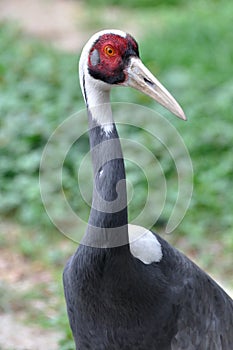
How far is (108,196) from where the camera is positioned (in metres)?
3.64

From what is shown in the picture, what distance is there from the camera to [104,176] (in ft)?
12.0

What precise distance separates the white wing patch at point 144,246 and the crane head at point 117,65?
1.78ft

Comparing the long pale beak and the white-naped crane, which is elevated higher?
the long pale beak

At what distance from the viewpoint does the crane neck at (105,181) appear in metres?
3.65

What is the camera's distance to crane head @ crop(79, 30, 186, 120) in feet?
12.3

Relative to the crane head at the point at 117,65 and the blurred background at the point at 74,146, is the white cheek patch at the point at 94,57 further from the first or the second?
the blurred background at the point at 74,146

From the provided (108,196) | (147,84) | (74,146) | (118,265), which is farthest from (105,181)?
(74,146)

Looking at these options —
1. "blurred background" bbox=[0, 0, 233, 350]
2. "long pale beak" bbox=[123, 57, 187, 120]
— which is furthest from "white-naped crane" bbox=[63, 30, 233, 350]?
"blurred background" bbox=[0, 0, 233, 350]

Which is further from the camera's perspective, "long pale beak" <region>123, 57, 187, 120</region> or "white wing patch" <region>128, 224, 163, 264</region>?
"white wing patch" <region>128, 224, 163, 264</region>

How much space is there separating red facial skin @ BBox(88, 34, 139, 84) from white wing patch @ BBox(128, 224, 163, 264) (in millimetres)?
629

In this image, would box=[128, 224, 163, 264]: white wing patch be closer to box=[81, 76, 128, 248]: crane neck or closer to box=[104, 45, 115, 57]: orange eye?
box=[81, 76, 128, 248]: crane neck

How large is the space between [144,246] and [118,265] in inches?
8.7

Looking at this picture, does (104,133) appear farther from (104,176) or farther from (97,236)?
(97,236)

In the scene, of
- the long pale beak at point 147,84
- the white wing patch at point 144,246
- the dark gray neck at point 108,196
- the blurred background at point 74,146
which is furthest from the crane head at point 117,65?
the blurred background at point 74,146
